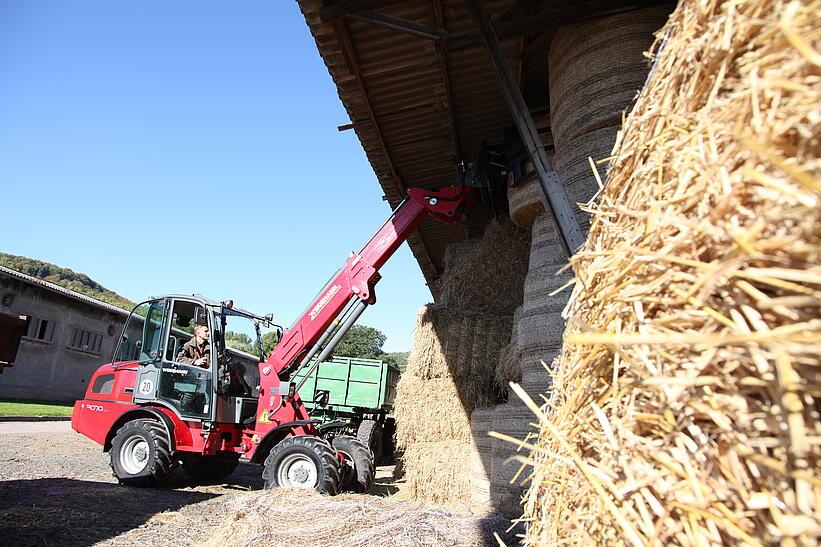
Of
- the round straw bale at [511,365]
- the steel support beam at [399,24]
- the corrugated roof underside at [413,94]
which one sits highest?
the corrugated roof underside at [413,94]

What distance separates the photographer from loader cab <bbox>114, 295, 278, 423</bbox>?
7156mm

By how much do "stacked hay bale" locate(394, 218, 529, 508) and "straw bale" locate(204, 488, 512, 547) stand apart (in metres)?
2.56

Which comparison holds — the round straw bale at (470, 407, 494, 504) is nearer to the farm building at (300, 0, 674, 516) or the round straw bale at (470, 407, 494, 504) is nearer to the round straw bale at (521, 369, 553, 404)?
the farm building at (300, 0, 674, 516)

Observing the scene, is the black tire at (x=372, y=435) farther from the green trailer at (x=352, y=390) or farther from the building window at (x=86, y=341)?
the building window at (x=86, y=341)

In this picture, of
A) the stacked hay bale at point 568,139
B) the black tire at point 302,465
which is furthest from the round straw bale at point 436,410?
the stacked hay bale at point 568,139

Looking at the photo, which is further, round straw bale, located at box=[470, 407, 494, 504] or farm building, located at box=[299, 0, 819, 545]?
round straw bale, located at box=[470, 407, 494, 504]

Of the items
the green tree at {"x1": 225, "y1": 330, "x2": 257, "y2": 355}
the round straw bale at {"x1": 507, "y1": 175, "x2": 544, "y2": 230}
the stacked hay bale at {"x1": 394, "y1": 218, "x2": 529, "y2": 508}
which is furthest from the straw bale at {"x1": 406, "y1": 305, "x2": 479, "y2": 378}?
the green tree at {"x1": 225, "y1": 330, "x2": 257, "y2": 355}

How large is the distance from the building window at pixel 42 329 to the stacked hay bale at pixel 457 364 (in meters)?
17.9

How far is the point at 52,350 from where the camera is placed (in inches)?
821

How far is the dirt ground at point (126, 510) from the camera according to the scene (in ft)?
13.6

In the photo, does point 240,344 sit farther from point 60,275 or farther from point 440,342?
point 60,275

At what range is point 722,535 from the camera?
41.4 inches

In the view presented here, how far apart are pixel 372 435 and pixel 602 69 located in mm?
8617

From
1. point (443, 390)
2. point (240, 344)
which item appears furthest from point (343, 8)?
point (240, 344)
